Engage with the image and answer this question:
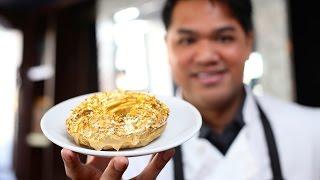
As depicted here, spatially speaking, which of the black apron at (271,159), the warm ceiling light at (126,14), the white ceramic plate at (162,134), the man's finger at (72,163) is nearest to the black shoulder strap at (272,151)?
the black apron at (271,159)

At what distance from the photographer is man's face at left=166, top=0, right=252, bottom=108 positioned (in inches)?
28.3

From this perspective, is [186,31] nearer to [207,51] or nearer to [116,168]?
[207,51]

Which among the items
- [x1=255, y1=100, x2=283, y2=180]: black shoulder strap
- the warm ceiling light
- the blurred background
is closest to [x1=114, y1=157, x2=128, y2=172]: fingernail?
[x1=255, y1=100, x2=283, y2=180]: black shoulder strap

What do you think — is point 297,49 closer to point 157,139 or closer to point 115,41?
point 115,41

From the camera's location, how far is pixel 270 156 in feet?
2.26

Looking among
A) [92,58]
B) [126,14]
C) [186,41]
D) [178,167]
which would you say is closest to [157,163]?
[178,167]

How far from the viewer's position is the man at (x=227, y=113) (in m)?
0.69

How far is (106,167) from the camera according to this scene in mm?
440

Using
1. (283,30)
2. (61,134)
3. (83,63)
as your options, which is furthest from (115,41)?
(61,134)

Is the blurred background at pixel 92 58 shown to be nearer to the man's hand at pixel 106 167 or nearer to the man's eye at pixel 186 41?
the man's eye at pixel 186 41

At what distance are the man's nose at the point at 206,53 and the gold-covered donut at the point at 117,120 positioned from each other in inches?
10.6

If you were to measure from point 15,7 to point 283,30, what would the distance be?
5.86 ft

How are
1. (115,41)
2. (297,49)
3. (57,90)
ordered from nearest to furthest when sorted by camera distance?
(297,49), (115,41), (57,90)

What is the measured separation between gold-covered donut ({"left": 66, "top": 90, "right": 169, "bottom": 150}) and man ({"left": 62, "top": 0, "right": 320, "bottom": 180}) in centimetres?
25
